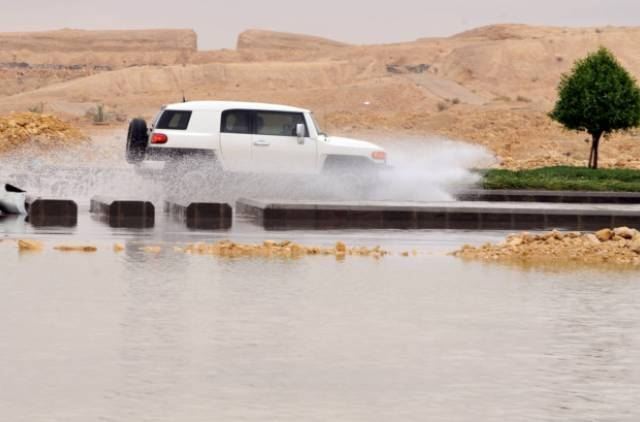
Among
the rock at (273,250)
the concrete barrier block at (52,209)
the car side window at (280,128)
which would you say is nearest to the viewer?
the rock at (273,250)

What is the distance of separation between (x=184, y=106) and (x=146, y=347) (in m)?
18.5

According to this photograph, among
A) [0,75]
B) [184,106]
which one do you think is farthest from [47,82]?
[184,106]

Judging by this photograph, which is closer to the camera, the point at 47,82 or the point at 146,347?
the point at 146,347

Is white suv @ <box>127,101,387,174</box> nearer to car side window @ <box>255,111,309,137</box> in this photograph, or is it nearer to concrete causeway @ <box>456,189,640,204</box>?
car side window @ <box>255,111,309,137</box>

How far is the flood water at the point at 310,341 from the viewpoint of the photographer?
880 cm

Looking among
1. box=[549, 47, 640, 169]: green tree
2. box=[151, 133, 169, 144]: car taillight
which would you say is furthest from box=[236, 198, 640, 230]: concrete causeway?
box=[549, 47, 640, 169]: green tree

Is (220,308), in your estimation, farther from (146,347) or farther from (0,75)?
(0,75)

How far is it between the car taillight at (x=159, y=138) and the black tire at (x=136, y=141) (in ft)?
2.53

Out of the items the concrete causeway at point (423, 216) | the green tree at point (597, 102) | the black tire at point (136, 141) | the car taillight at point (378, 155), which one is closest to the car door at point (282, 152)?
the car taillight at point (378, 155)

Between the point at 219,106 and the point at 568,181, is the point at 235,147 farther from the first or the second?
the point at 568,181

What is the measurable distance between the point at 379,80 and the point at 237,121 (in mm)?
75603

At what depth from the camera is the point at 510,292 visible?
48.1 ft

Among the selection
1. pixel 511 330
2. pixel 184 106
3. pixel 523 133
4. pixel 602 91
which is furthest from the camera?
pixel 523 133

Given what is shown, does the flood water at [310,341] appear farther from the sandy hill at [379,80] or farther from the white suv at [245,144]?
the sandy hill at [379,80]
